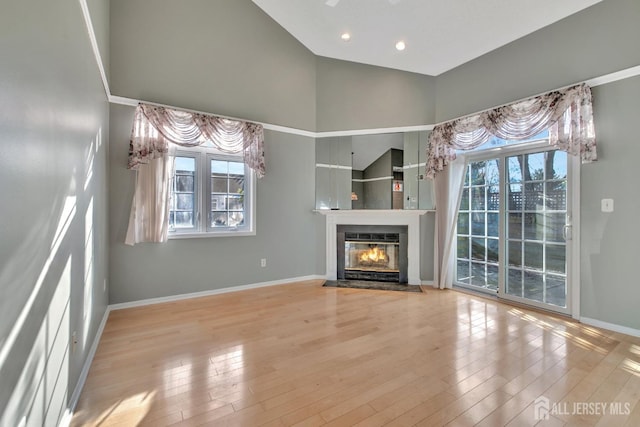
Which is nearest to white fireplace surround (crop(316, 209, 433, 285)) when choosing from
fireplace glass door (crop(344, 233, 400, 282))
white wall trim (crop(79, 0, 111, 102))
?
fireplace glass door (crop(344, 233, 400, 282))

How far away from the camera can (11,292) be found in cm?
95

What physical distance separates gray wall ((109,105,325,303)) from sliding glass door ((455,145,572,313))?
7.57 ft

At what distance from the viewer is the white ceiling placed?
10.1ft

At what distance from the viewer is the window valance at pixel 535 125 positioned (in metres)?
2.86

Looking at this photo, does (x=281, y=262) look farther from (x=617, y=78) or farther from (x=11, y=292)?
(x=617, y=78)

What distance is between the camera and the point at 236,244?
13.3 ft

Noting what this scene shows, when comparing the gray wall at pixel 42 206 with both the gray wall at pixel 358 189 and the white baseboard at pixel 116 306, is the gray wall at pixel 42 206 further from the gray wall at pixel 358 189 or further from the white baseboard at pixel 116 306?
the gray wall at pixel 358 189

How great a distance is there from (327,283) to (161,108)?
328 cm

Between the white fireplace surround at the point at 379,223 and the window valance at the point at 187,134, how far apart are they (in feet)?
4.68

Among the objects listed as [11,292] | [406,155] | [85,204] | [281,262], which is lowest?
[281,262]

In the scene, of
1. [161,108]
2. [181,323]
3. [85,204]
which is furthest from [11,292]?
[161,108]

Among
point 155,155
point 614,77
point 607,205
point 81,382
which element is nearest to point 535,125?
point 614,77

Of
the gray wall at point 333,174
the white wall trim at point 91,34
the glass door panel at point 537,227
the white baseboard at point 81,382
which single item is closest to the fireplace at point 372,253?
the gray wall at point 333,174

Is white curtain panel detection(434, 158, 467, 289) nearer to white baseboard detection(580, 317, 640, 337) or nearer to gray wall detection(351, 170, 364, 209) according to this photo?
gray wall detection(351, 170, 364, 209)
